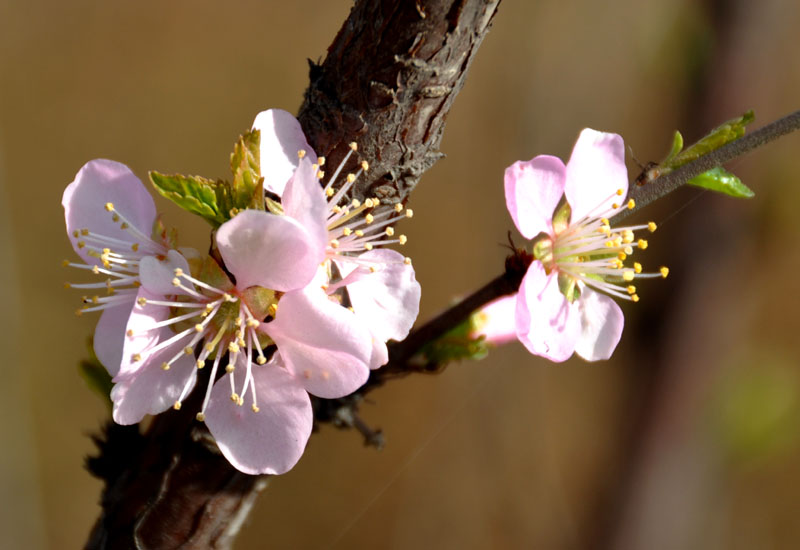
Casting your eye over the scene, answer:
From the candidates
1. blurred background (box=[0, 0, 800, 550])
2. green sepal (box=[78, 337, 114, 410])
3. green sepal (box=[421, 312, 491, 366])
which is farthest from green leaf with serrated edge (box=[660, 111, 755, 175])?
blurred background (box=[0, 0, 800, 550])

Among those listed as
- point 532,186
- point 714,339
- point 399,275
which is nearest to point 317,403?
point 399,275

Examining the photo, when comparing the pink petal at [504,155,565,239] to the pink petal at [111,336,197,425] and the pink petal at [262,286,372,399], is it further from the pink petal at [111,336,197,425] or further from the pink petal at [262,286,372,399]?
the pink petal at [111,336,197,425]

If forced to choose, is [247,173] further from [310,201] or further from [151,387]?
[151,387]

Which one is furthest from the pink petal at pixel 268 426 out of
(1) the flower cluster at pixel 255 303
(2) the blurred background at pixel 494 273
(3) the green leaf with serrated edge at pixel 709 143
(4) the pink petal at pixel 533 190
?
(2) the blurred background at pixel 494 273

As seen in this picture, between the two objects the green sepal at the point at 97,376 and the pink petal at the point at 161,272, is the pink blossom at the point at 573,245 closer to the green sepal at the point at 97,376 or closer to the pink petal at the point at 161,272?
the pink petal at the point at 161,272

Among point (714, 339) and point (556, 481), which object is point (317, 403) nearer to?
point (714, 339)

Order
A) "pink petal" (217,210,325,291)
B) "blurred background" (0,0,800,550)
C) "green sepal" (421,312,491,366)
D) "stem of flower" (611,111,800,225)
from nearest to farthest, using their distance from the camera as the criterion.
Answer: "pink petal" (217,210,325,291)
"stem of flower" (611,111,800,225)
"green sepal" (421,312,491,366)
"blurred background" (0,0,800,550)
